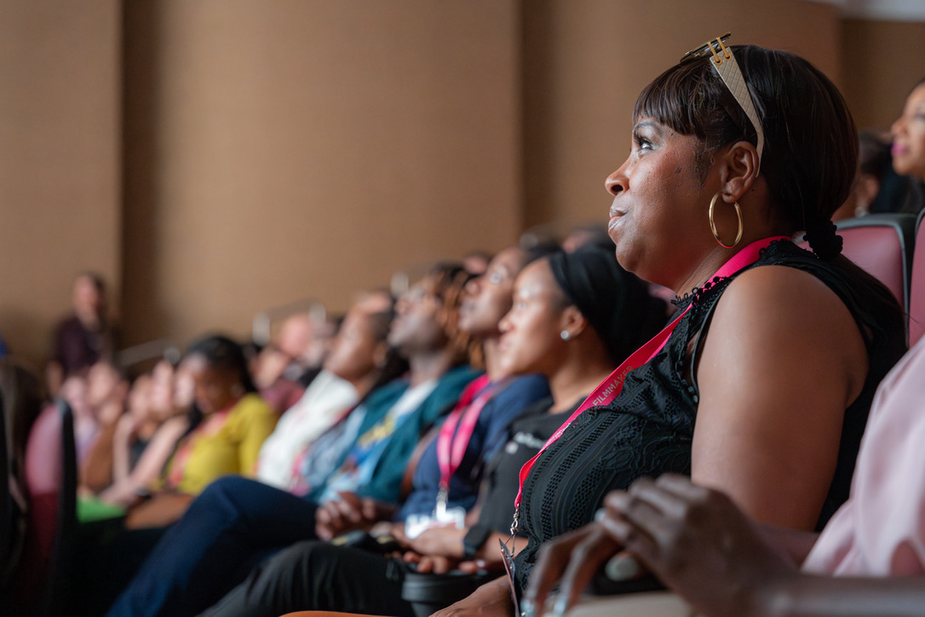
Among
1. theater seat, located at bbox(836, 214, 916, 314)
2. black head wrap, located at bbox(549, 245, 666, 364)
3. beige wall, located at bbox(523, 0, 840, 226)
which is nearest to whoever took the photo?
theater seat, located at bbox(836, 214, 916, 314)

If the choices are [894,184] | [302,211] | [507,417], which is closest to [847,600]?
[507,417]

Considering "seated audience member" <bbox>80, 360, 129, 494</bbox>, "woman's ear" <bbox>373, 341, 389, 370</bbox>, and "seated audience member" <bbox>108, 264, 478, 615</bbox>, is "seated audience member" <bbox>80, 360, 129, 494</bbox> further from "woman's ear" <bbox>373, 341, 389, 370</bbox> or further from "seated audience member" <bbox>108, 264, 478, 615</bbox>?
"seated audience member" <bbox>108, 264, 478, 615</bbox>

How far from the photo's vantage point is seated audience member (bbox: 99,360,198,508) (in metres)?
3.77

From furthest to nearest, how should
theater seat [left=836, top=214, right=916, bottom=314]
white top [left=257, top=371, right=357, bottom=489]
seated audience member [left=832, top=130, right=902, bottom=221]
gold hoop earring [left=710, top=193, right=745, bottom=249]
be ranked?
white top [left=257, top=371, right=357, bottom=489] → seated audience member [left=832, top=130, right=902, bottom=221] → theater seat [left=836, top=214, right=916, bottom=314] → gold hoop earring [left=710, top=193, right=745, bottom=249]

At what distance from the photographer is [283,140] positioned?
6484 mm

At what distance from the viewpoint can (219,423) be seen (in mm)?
3387

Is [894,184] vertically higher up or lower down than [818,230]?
lower down

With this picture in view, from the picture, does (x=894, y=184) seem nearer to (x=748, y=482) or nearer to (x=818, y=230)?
(x=818, y=230)

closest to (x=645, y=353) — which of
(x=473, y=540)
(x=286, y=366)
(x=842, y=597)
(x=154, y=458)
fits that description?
(x=842, y=597)

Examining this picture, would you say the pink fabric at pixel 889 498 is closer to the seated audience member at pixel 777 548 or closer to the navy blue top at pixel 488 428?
the seated audience member at pixel 777 548

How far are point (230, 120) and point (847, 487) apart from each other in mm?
6251

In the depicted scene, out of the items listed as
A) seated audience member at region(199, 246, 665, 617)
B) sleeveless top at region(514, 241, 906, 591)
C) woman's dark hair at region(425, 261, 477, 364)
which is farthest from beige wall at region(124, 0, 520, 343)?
sleeveless top at region(514, 241, 906, 591)

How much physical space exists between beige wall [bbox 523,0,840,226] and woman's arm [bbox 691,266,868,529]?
4.68 meters

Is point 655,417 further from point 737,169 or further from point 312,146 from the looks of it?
point 312,146
